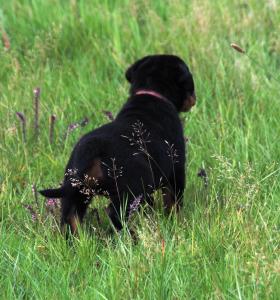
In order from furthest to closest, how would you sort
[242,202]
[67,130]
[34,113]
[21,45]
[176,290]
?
[21,45] → [34,113] → [67,130] → [242,202] → [176,290]

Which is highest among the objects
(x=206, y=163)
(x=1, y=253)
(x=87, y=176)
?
(x=87, y=176)

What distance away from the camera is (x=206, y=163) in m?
5.27

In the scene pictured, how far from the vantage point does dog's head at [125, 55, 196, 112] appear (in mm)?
4941

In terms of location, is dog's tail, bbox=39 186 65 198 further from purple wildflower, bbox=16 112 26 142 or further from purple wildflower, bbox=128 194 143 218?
purple wildflower, bbox=16 112 26 142

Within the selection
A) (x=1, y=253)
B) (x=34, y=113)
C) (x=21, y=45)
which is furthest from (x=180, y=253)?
(x=21, y=45)

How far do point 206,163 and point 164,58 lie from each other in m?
0.73

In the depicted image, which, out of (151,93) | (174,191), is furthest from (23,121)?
(174,191)

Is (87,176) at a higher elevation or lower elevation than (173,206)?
higher

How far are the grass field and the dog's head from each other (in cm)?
40

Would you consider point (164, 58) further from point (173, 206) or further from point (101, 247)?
point (101, 247)

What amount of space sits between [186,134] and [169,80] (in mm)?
797

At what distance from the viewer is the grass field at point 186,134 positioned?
3.53 meters

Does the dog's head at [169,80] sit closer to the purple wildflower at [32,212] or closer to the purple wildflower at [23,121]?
the purple wildflower at [23,121]

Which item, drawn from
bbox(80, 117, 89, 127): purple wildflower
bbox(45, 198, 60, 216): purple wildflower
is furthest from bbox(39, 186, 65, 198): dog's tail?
bbox(80, 117, 89, 127): purple wildflower
